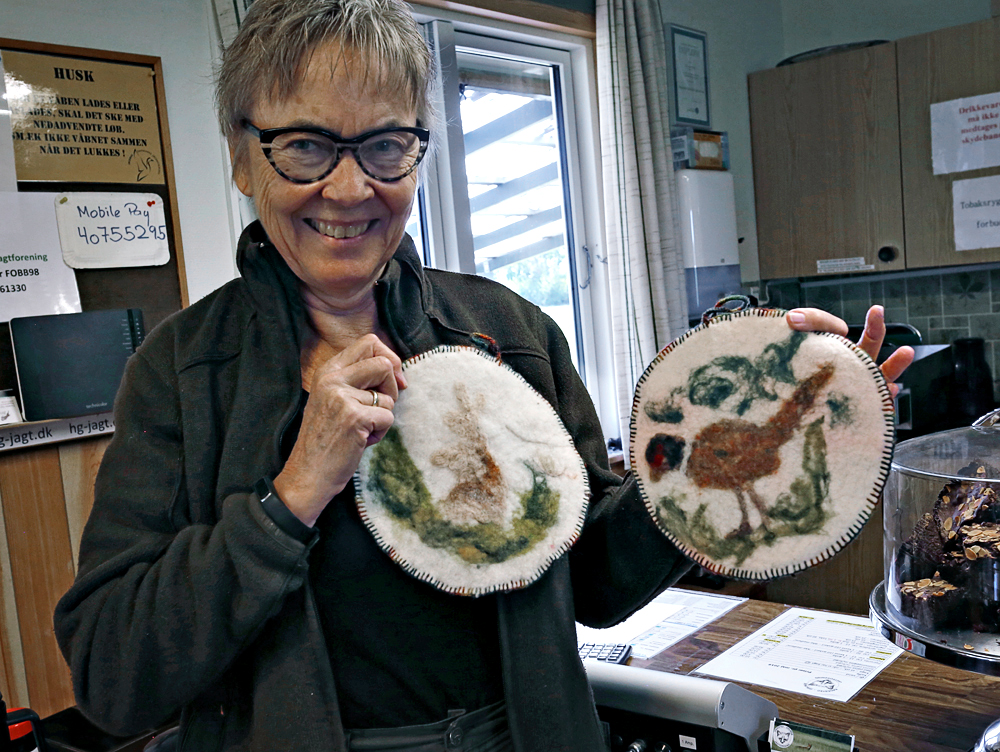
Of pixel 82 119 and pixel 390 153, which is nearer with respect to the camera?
pixel 390 153

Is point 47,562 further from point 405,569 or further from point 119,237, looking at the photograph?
point 405,569

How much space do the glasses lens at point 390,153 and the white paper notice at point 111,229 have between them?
1336mm

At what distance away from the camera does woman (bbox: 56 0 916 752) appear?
78cm

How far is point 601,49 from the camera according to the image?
Answer: 315cm

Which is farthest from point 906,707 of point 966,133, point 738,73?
point 738,73

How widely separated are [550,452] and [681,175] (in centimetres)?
276

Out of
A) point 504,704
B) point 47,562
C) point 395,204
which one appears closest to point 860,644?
point 504,704

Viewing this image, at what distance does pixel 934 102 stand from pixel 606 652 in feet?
9.32

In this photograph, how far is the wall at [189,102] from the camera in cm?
199

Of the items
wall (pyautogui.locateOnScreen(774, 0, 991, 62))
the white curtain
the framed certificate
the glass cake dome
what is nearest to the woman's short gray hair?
the glass cake dome

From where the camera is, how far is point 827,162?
144 inches

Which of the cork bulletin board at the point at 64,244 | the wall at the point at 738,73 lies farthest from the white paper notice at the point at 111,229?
the wall at the point at 738,73

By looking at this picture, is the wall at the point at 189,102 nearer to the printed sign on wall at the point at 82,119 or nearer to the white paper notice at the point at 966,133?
the printed sign on wall at the point at 82,119

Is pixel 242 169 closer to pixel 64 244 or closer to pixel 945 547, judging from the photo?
pixel 945 547
